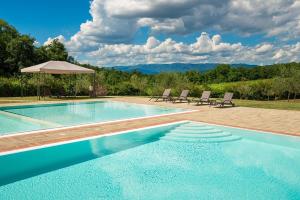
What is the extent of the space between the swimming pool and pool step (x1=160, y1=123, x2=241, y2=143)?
3 cm

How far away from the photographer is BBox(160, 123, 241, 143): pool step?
7.35 m

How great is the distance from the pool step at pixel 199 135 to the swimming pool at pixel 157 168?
1.1 inches

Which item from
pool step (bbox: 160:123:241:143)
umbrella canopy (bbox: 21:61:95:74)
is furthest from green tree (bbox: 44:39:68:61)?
pool step (bbox: 160:123:241:143)

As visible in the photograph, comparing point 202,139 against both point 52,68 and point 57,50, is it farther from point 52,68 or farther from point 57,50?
point 57,50

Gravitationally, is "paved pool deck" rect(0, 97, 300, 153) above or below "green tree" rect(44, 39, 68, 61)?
below

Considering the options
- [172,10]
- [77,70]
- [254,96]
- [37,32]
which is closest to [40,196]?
[77,70]

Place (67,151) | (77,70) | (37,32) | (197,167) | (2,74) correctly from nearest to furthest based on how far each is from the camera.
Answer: (197,167) < (67,151) < (77,70) < (2,74) < (37,32)

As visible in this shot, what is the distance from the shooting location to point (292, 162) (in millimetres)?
5746

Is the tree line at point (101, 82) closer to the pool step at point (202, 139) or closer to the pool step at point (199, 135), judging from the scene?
the pool step at point (199, 135)

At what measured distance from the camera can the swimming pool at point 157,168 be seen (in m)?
4.39

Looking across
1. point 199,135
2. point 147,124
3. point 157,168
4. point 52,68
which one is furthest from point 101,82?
point 157,168

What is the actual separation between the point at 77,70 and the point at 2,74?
55.7 feet

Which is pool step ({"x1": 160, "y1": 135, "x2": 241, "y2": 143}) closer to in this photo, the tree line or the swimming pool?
the swimming pool

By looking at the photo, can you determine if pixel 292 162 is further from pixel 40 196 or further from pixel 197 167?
pixel 40 196
